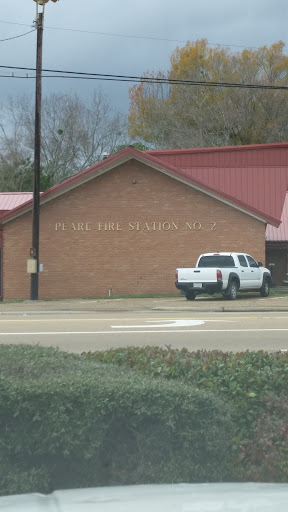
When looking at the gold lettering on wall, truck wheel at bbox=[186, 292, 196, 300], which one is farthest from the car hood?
the gold lettering on wall

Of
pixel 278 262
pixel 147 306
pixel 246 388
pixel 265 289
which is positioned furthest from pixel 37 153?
pixel 246 388

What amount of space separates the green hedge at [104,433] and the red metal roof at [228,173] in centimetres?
2619

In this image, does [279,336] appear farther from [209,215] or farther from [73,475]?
[209,215]

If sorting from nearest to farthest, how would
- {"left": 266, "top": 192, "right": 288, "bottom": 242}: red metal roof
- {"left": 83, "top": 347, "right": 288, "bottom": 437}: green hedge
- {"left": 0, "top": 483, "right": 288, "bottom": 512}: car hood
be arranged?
{"left": 0, "top": 483, "right": 288, "bottom": 512}: car hood
{"left": 83, "top": 347, "right": 288, "bottom": 437}: green hedge
{"left": 266, "top": 192, "right": 288, "bottom": 242}: red metal roof

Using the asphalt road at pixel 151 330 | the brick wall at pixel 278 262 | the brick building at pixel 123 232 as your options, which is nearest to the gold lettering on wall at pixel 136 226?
the brick building at pixel 123 232

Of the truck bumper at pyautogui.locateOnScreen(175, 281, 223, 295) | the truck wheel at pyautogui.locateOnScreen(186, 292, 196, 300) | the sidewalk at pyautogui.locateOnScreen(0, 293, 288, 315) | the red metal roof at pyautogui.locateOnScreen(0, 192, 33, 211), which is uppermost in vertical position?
the red metal roof at pyautogui.locateOnScreen(0, 192, 33, 211)

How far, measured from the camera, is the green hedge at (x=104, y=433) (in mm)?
5254

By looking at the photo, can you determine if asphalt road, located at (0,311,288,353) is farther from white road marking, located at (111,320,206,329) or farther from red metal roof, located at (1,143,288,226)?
red metal roof, located at (1,143,288,226)

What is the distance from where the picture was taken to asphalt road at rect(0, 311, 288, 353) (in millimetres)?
14461

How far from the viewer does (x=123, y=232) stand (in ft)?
105

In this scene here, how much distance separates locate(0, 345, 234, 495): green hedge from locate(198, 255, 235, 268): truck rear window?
73.1ft

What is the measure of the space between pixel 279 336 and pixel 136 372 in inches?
375

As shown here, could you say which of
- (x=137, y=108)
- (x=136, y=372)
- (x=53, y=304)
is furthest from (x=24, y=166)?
(x=136, y=372)

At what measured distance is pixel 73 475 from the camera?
211 inches
